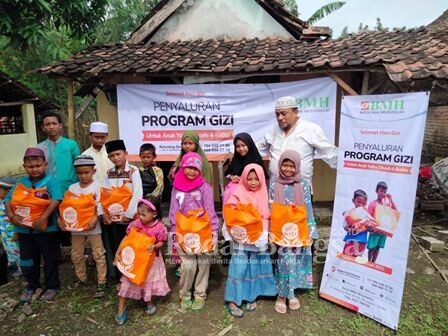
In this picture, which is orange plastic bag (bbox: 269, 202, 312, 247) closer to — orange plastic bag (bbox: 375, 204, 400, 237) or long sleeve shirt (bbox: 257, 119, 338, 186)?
long sleeve shirt (bbox: 257, 119, 338, 186)

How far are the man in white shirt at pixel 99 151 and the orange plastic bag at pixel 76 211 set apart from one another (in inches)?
13.9

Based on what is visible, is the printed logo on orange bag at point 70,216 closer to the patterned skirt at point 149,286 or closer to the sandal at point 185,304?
the patterned skirt at point 149,286

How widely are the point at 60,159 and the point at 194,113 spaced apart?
7.24 ft

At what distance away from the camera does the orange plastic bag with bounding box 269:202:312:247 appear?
2756mm

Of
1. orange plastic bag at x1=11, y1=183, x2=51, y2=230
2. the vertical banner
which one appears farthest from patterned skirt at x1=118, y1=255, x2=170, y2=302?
the vertical banner

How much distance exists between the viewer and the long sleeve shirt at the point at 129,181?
10.1 feet

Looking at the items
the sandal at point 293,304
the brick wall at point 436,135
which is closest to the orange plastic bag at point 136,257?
the sandal at point 293,304

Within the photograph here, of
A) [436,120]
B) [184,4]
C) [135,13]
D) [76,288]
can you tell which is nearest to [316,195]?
[76,288]

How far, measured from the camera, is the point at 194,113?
4.95 metres

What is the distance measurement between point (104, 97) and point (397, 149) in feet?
17.6

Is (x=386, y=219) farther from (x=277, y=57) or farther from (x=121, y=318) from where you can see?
(x=277, y=57)

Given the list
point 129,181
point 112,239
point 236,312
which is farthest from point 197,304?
point 129,181

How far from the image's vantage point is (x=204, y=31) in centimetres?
695

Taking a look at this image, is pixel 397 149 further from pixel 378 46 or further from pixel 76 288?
pixel 76 288
